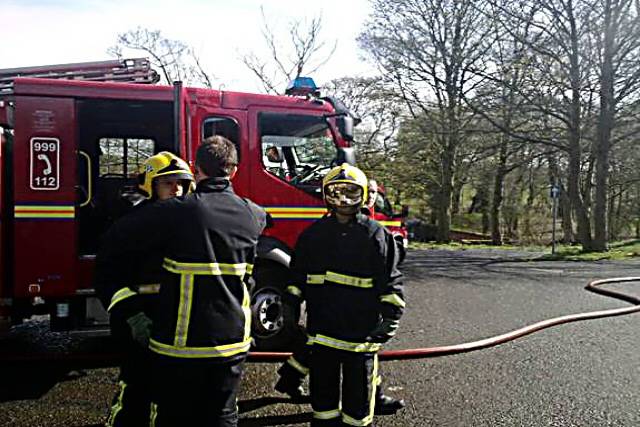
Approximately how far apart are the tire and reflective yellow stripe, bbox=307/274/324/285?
2.24 meters

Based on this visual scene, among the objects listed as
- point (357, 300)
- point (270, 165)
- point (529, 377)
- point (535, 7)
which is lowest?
point (529, 377)

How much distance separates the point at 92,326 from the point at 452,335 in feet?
12.7

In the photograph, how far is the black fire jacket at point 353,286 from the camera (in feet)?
12.0

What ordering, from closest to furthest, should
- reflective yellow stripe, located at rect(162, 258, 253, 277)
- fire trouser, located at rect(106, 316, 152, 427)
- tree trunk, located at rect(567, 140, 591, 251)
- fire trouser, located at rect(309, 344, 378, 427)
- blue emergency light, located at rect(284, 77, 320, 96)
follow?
reflective yellow stripe, located at rect(162, 258, 253, 277), fire trouser, located at rect(106, 316, 152, 427), fire trouser, located at rect(309, 344, 378, 427), blue emergency light, located at rect(284, 77, 320, 96), tree trunk, located at rect(567, 140, 591, 251)

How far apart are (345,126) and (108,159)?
243 centimetres

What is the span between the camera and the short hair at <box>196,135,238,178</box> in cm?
295

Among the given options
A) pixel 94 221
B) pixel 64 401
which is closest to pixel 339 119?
pixel 94 221

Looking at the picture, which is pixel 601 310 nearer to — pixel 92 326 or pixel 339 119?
pixel 339 119

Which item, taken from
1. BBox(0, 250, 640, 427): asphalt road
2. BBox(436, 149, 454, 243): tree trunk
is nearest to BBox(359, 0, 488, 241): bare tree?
BBox(436, 149, 454, 243): tree trunk

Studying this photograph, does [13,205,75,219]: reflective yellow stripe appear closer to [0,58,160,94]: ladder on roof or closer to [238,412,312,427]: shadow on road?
[0,58,160,94]: ladder on roof

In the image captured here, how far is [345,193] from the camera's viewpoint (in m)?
3.82

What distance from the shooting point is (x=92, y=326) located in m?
5.73

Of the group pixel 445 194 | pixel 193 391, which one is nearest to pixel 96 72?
pixel 193 391

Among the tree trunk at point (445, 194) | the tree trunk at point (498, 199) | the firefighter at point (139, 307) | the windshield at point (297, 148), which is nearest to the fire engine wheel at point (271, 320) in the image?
the windshield at point (297, 148)
